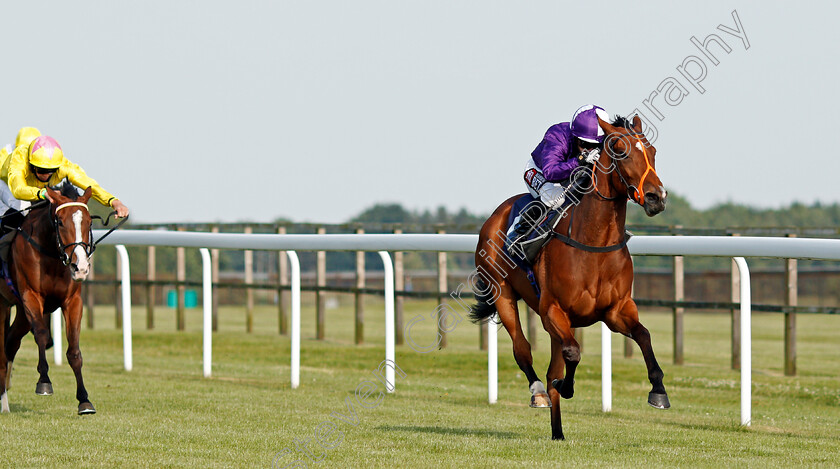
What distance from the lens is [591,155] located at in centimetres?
586

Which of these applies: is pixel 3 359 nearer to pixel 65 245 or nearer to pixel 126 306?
pixel 65 245

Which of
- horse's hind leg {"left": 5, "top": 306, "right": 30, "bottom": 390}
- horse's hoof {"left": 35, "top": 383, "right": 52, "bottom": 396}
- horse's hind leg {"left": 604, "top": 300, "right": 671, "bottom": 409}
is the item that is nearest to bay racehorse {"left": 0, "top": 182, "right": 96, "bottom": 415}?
horse's hoof {"left": 35, "top": 383, "right": 52, "bottom": 396}

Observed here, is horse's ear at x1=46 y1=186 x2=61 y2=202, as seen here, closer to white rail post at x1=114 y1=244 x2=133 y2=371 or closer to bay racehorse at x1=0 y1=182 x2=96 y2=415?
bay racehorse at x1=0 y1=182 x2=96 y2=415

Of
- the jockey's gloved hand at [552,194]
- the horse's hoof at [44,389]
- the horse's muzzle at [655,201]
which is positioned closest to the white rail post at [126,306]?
the horse's hoof at [44,389]

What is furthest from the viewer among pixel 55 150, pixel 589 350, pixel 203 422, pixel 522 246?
pixel 589 350

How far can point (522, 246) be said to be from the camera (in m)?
6.23

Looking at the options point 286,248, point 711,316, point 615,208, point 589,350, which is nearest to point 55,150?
point 286,248

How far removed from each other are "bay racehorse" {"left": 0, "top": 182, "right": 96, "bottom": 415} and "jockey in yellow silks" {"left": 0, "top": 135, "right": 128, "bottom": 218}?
17 centimetres

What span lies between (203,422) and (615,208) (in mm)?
2921

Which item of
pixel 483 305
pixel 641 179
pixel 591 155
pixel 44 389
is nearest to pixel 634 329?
pixel 641 179

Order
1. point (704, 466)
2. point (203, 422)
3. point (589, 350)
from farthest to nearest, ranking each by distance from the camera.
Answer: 1. point (589, 350)
2. point (203, 422)
3. point (704, 466)

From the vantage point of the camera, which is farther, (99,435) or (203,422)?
(203,422)

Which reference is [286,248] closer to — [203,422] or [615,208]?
[203,422]

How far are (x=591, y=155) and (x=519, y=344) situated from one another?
130 centimetres
